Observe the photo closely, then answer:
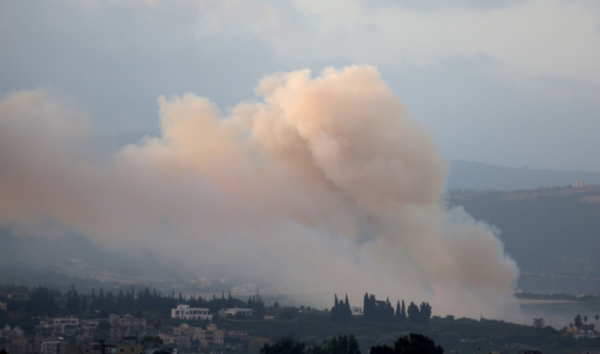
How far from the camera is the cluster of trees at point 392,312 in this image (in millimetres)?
122694

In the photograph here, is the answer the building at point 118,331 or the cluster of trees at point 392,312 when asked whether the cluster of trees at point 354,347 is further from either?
the cluster of trees at point 392,312

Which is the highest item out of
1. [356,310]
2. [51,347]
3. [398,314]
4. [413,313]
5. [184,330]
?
[356,310]

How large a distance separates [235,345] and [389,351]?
3966 cm

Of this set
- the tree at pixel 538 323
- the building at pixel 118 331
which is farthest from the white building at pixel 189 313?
the tree at pixel 538 323

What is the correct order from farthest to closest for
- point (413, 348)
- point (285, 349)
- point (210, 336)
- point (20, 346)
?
point (210, 336) → point (20, 346) → point (285, 349) → point (413, 348)

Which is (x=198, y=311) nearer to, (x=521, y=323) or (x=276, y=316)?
(x=276, y=316)

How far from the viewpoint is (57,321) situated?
380ft

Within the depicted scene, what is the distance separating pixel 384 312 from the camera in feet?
406

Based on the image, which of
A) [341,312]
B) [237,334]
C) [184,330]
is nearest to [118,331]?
[184,330]

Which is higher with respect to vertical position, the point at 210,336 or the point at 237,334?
the point at 237,334

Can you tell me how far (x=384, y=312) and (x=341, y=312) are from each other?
596cm

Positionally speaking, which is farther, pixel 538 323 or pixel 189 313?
pixel 189 313

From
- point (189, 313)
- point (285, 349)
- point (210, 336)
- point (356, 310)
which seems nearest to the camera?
point (285, 349)

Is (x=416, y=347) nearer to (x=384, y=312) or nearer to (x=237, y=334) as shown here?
(x=237, y=334)
